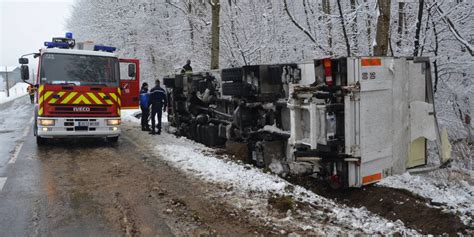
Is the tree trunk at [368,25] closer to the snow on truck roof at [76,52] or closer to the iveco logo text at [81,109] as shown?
the snow on truck roof at [76,52]

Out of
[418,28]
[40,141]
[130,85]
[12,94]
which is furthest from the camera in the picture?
[12,94]

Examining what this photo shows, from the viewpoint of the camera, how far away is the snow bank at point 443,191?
16.2ft

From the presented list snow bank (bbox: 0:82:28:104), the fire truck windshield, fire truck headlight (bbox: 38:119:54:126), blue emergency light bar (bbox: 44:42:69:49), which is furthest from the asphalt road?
snow bank (bbox: 0:82:28:104)

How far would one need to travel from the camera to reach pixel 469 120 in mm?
14484

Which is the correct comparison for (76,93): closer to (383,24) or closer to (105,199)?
(105,199)

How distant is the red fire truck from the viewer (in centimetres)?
970

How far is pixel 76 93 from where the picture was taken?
9.81m

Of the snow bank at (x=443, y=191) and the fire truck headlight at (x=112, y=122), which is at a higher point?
the fire truck headlight at (x=112, y=122)

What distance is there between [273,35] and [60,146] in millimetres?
10609

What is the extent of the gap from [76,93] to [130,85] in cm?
221

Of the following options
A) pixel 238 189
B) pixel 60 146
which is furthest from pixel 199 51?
pixel 238 189

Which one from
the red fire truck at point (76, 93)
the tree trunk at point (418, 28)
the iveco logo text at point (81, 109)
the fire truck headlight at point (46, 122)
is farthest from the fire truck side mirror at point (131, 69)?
the tree trunk at point (418, 28)

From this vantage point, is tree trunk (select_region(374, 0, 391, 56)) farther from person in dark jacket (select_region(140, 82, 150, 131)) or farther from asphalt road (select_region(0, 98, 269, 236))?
person in dark jacket (select_region(140, 82, 150, 131))

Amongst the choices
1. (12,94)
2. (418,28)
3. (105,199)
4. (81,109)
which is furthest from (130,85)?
(12,94)
